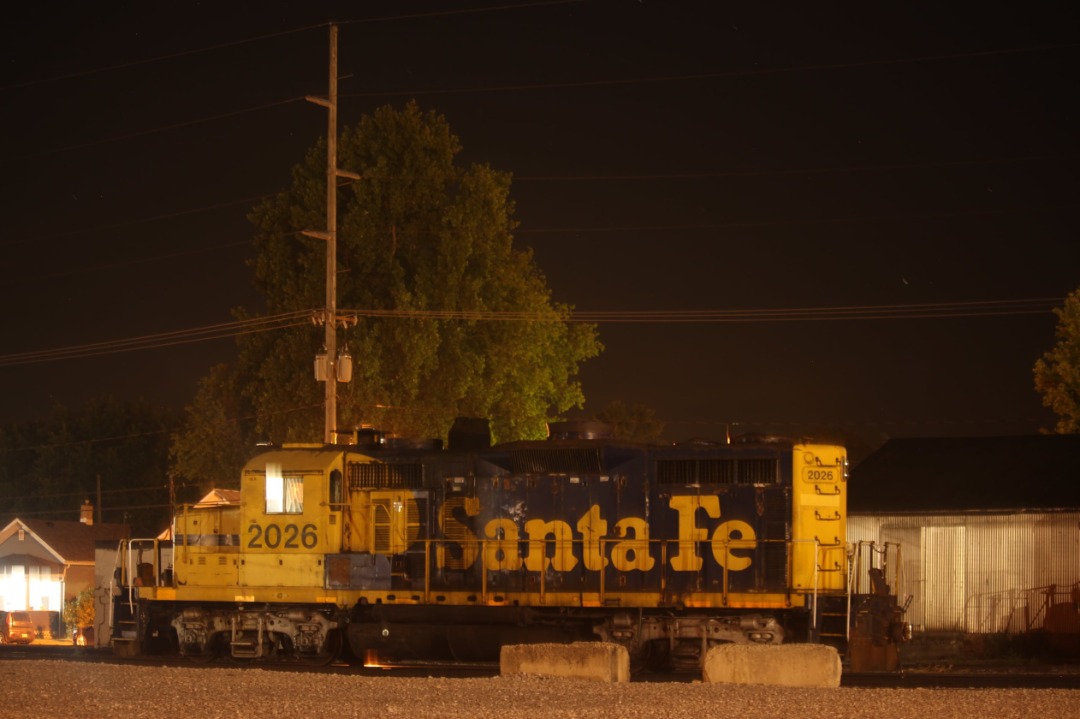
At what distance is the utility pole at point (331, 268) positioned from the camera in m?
32.0

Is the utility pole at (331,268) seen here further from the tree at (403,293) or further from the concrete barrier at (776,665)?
the concrete barrier at (776,665)

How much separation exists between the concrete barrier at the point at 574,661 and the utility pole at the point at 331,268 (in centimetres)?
1110

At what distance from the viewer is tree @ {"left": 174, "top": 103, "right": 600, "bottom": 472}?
1702 inches

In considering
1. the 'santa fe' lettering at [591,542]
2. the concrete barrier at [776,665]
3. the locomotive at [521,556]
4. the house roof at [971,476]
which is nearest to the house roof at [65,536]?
the house roof at [971,476]

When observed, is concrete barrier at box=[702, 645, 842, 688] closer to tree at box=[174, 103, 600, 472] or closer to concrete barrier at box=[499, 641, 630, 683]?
concrete barrier at box=[499, 641, 630, 683]

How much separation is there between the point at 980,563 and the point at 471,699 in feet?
64.3

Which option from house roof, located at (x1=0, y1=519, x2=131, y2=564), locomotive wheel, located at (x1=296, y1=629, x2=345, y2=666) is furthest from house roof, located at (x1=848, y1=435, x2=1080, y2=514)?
house roof, located at (x1=0, y1=519, x2=131, y2=564)

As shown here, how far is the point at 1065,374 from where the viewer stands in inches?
1938

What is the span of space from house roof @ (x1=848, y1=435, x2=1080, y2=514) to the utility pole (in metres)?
13.1

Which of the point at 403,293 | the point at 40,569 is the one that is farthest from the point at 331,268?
the point at 40,569

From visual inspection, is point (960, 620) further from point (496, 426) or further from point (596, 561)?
point (496, 426)

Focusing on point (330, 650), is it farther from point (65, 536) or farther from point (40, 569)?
point (65, 536)

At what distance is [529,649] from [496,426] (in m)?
27.1

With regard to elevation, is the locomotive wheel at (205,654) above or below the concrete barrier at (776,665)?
below
